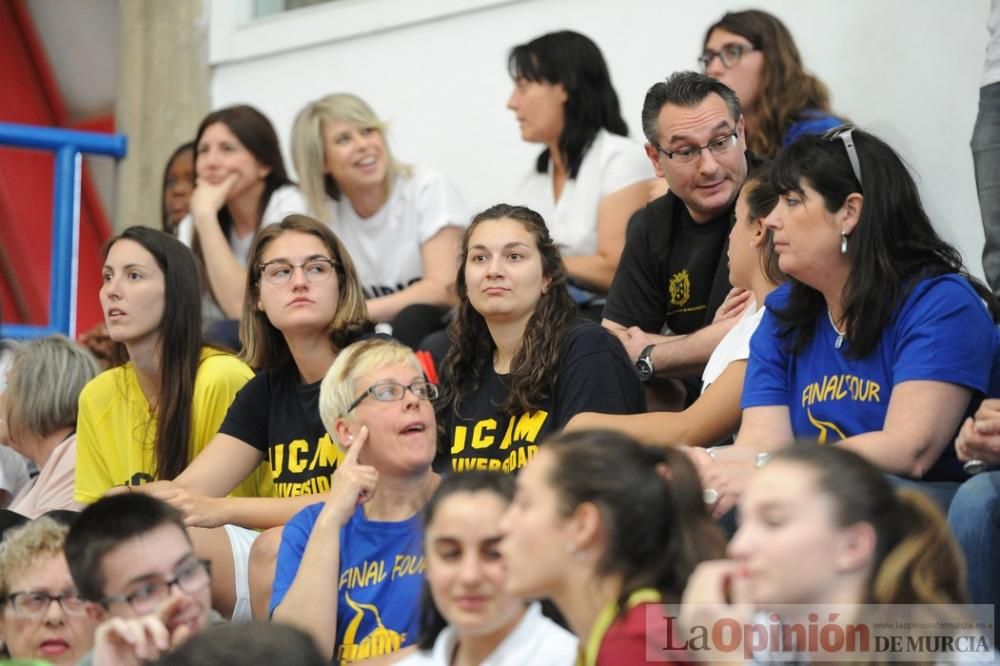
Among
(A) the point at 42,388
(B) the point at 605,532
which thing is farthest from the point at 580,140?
(B) the point at 605,532

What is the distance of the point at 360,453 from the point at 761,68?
72.7 inches

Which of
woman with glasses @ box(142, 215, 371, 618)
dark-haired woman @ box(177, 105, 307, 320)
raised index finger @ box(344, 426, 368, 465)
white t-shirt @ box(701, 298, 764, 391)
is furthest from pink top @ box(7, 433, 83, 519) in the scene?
white t-shirt @ box(701, 298, 764, 391)

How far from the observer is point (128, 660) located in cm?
249

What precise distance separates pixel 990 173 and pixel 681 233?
758 millimetres

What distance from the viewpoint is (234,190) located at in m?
5.23

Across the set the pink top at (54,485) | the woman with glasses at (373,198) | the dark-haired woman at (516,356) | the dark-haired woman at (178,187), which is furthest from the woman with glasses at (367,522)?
the dark-haired woman at (178,187)

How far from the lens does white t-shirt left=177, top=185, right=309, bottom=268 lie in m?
5.14

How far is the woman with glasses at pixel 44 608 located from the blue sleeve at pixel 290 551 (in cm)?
35

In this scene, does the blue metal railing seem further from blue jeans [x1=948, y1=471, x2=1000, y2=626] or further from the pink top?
blue jeans [x1=948, y1=471, x2=1000, y2=626]

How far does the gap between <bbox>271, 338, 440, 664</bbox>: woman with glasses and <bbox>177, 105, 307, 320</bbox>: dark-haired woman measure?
1906 mm

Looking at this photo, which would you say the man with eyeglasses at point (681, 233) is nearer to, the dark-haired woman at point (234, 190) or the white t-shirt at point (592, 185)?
the white t-shirt at point (592, 185)

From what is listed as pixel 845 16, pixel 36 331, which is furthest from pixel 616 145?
pixel 36 331

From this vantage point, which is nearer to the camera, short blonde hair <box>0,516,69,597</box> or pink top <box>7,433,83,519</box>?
short blonde hair <box>0,516,69,597</box>

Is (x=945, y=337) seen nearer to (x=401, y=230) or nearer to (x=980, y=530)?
(x=980, y=530)
